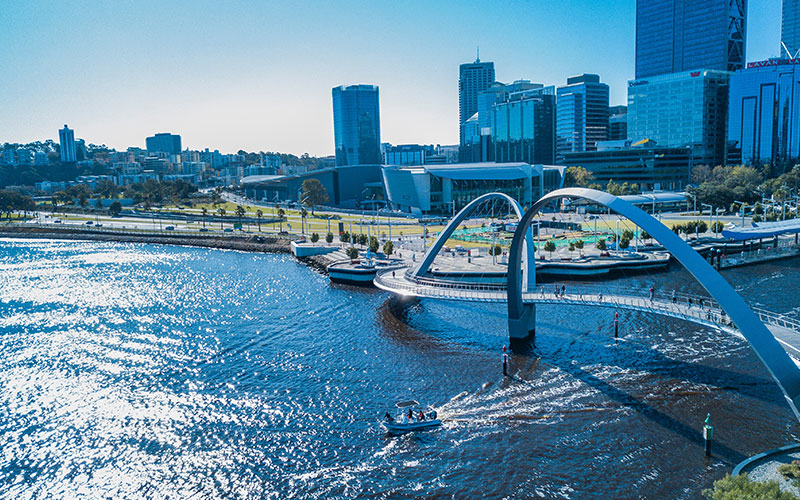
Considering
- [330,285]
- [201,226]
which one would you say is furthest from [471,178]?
[330,285]

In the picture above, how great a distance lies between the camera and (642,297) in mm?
42156

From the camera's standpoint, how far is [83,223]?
463 feet

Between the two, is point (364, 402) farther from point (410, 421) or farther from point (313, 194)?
point (313, 194)

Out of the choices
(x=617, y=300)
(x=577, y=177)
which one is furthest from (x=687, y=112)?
(x=617, y=300)

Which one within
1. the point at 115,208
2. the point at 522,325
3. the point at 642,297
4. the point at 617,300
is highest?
the point at 115,208

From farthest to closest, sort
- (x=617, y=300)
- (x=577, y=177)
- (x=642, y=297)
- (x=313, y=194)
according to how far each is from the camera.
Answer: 1. (x=577, y=177)
2. (x=313, y=194)
3. (x=642, y=297)
4. (x=617, y=300)

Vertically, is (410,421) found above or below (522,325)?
below

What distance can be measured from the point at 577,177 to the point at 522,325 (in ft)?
390

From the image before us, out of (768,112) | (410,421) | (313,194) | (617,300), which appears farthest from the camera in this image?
(768,112)

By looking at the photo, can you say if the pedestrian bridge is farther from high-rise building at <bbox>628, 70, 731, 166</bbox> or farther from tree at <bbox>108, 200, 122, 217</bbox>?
high-rise building at <bbox>628, 70, 731, 166</bbox>

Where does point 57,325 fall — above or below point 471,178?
below

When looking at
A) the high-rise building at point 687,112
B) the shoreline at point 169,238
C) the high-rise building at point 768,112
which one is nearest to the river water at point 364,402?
the shoreline at point 169,238

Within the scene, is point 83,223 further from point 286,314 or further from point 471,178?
point 286,314

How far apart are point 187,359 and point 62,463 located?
552 inches
